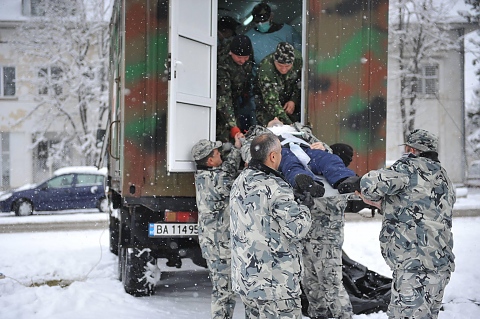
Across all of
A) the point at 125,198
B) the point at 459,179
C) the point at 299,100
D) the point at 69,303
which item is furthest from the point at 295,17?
the point at 459,179

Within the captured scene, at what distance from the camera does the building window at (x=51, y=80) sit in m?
24.2

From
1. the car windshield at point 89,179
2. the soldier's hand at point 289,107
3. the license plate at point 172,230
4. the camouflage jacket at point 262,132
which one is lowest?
the car windshield at point 89,179

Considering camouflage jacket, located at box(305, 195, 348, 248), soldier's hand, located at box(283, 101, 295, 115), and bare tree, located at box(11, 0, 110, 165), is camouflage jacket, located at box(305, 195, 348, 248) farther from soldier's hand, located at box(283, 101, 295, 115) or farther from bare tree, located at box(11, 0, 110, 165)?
bare tree, located at box(11, 0, 110, 165)

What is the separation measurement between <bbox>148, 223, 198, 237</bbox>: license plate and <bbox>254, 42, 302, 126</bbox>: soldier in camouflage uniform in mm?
1409

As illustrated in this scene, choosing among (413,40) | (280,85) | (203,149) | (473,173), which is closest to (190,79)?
(203,149)

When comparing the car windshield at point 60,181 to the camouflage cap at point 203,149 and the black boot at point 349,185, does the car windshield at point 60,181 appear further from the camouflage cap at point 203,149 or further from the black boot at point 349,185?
the black boot at point 349,185

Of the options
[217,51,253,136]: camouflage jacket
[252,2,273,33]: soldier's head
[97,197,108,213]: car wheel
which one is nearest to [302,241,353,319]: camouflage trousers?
[217,51,253,136]: camouflage jacket

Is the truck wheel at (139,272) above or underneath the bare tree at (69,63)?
underneath

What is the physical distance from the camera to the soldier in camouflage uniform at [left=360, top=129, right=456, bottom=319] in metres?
4.31

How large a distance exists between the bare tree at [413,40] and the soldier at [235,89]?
58.3ft

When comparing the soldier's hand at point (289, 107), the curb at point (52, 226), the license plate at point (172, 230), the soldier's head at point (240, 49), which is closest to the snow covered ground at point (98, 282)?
the license plate at point (172, 230)

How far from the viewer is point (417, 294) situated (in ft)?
14.1

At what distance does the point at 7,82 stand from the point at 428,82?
17.5 meters

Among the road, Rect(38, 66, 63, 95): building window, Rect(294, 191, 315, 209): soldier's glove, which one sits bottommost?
the road
